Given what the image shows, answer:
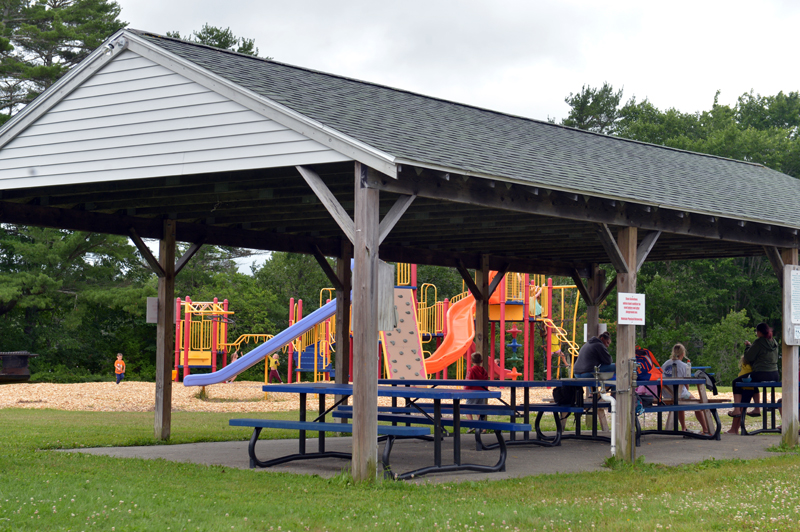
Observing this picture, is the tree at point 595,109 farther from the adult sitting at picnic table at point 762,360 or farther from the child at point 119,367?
the adult sitting at picnic table at point 762,360

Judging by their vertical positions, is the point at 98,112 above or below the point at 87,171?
above

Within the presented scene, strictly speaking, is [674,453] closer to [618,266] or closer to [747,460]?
[747,460]

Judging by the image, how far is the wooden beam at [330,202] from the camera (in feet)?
28.6

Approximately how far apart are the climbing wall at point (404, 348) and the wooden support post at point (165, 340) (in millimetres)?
9516

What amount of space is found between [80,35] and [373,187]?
3019 cm

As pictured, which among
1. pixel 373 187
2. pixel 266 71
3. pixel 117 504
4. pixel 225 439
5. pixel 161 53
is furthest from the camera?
pixel 225 439

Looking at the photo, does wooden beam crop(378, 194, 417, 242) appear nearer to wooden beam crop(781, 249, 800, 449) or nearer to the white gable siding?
the white gable siding

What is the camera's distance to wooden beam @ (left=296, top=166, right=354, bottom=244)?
28.6ft

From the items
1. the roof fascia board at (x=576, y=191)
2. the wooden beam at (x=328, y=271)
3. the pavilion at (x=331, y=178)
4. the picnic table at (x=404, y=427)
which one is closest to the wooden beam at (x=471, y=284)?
the pavilion at (x=331, y=178)

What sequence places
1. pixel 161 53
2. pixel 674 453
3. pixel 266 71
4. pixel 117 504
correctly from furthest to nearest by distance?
pixel 674 453
pixel 266 71
pixel 161 53
pixel 117 504

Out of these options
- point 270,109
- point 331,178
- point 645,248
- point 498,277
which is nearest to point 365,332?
point 270,109

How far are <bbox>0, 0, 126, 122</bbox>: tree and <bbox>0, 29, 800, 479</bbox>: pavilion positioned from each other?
78.9 ft

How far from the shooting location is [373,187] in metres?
8.66

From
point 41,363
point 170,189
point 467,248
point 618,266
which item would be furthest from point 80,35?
point 618,266
